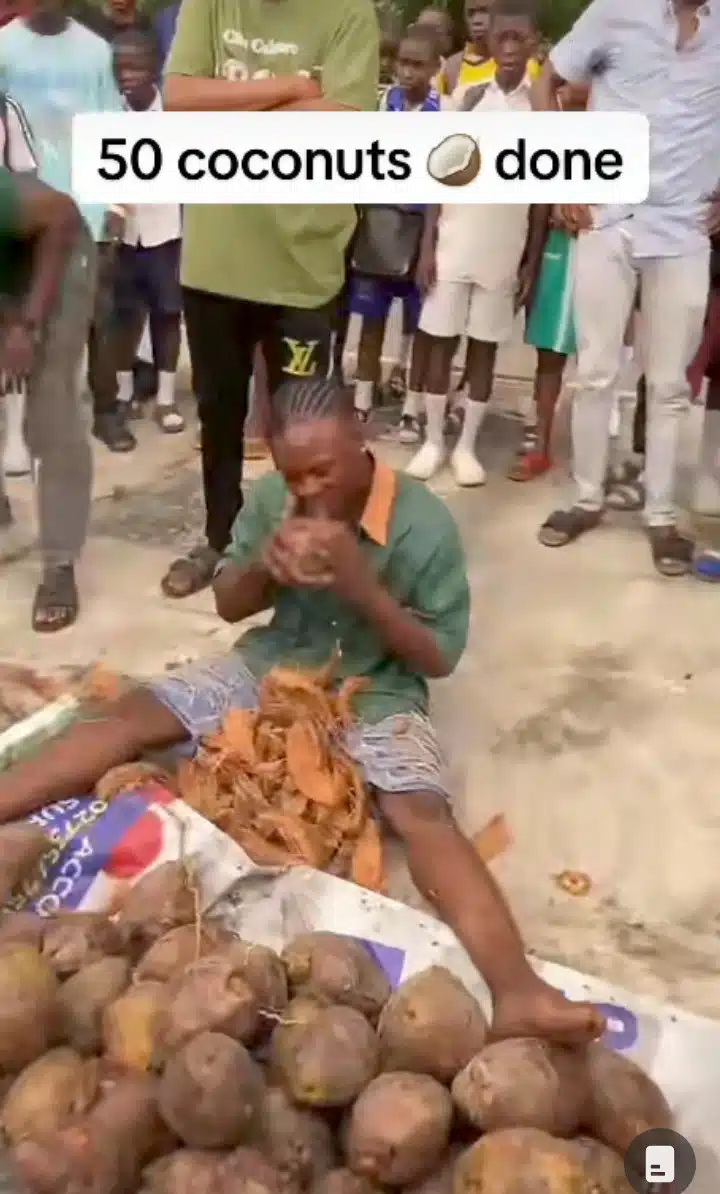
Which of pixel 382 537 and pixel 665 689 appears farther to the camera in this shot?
pixel 665 689

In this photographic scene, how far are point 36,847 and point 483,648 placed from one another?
65cm

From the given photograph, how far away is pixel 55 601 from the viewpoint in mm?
1474

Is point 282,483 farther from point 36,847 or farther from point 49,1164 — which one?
point 49,1164

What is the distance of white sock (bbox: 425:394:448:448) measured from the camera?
1996 millimetres

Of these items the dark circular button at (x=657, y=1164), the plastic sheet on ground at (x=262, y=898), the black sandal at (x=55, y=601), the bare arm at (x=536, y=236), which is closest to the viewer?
the dark circular button at (x=657, y=1164)

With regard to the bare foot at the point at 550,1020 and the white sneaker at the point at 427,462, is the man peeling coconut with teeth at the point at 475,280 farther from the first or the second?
the bare foot at the point at 550,1020

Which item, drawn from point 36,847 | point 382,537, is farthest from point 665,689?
point 36,847

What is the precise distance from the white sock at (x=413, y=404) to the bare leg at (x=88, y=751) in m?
1.07

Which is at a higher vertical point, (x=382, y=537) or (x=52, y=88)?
(x=52, y=88)

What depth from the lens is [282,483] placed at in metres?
1.07

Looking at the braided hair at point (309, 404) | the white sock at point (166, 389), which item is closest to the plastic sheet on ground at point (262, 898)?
the braided hair at point (309, 404)

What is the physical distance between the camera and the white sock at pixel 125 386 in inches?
82.8

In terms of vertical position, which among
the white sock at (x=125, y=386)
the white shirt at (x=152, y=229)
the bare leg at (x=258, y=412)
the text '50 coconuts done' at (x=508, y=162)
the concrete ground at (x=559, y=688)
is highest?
the text '50 coconuts done' at (x=508, y=162)

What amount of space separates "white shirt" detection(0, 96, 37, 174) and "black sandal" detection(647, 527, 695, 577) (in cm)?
90
